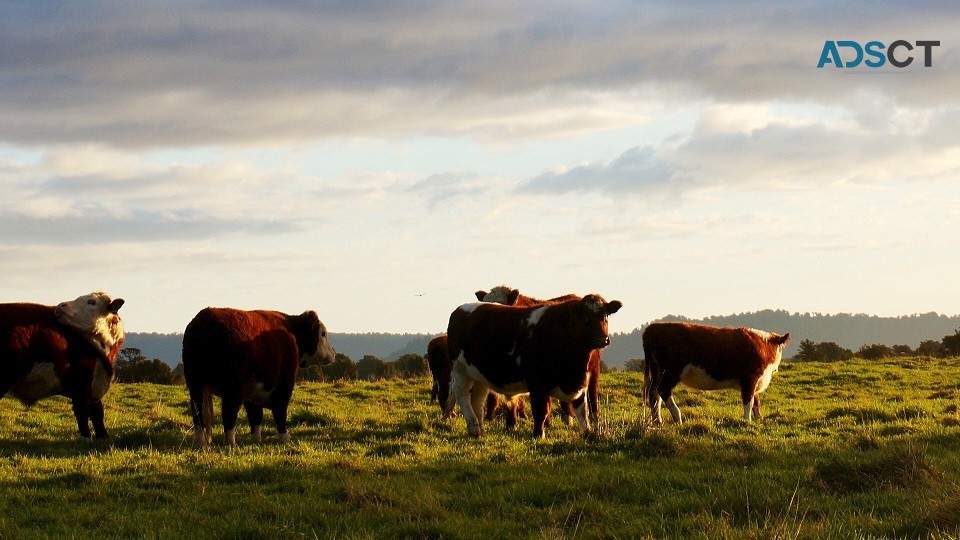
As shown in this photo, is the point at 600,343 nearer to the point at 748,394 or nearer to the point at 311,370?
the point at 748,394

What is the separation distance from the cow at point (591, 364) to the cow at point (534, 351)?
614mm

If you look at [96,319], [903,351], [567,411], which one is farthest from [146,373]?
[903,351]

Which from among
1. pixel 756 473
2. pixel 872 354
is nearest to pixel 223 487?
pixel 756 473

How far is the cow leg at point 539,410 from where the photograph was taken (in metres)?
15.1

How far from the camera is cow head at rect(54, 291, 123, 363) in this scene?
15.4 meters

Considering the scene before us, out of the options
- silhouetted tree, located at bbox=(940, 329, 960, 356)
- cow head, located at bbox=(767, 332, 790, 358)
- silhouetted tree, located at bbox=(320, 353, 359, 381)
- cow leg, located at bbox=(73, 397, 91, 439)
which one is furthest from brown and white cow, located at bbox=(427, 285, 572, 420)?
silhouetted tree, located at bbox=(940, 329, 960, 356)

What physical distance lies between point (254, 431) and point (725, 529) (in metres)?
9.09

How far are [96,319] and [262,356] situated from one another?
2710 millimetres

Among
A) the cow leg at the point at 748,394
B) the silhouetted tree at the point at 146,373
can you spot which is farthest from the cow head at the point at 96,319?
the silhouetted tree at the point at 146,373

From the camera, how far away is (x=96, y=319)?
51.3 ft

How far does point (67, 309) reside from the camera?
1540cm

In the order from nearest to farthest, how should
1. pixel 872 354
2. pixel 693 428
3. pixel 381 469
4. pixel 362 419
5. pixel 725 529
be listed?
pixel 725 529 → pixel 381 469 → pixel 693 428 → pixel 362 419 → pixel 872 354

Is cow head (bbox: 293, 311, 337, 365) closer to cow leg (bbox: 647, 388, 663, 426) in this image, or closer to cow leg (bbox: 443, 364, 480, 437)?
cow leg (bbox: 443, 364, 480, 437)

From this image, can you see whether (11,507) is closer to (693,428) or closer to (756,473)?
(756,473)
